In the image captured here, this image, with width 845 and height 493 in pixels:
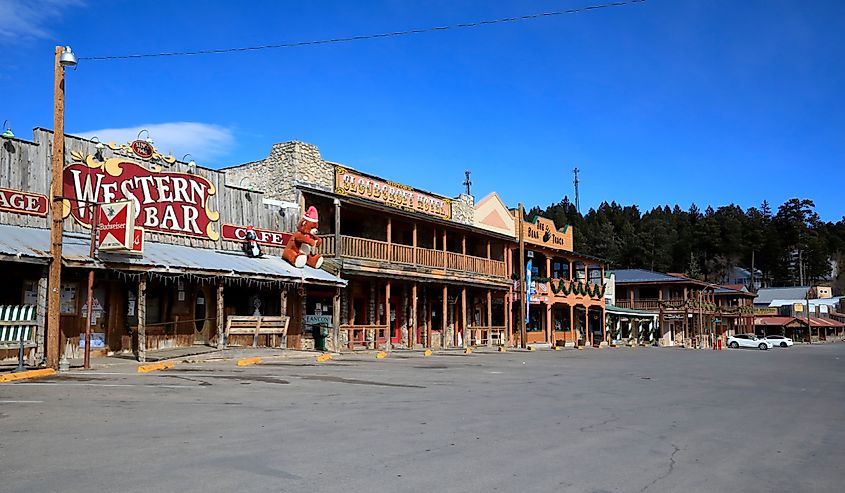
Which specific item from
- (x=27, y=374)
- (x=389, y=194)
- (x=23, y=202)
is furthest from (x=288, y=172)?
(x=27, y=374)

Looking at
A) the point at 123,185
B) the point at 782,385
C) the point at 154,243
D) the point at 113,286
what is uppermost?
the point at 123,185

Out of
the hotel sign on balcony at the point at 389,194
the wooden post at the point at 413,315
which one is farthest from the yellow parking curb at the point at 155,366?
the wooden post at the point at 413,315

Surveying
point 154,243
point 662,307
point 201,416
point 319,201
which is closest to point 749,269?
point 662,307

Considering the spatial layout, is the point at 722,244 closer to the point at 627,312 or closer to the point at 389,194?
the point at 627,312

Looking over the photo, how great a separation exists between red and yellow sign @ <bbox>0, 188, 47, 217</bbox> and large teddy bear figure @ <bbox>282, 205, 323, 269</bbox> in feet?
27.4

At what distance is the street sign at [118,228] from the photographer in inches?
697

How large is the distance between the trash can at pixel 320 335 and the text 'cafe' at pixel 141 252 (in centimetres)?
A: 24

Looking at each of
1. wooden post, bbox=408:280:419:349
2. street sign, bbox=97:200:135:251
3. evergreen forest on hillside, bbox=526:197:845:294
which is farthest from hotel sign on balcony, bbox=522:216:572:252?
evergreen forest on hillside, bbox=526:197:845:294

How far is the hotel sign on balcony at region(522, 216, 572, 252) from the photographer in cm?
4344

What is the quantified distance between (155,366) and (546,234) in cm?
3226

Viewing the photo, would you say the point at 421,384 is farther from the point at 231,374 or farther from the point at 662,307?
the point at 662,307

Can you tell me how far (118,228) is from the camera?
17.9 metres

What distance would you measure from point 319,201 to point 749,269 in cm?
11327

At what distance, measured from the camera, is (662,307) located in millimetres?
60562
